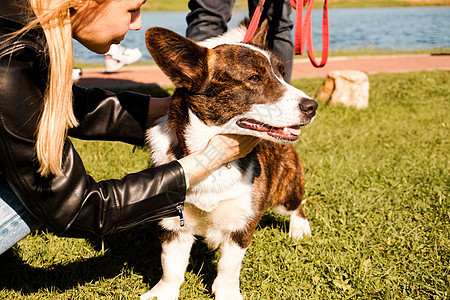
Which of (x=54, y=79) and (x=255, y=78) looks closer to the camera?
(x=54, y=79)

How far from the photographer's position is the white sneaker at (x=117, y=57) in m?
7.32

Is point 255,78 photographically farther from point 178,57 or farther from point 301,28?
point 301,28

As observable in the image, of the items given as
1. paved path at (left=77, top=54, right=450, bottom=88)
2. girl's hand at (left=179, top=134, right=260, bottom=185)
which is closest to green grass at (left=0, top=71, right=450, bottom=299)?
girl's hand at (left=179, top=134, right=260, bottom=185)

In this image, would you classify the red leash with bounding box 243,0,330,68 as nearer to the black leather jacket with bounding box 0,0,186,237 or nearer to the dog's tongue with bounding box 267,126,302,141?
the dog's tongue with bounding box 267,126,302,141

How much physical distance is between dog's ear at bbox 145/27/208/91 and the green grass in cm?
123

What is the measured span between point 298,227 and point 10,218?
1922mm

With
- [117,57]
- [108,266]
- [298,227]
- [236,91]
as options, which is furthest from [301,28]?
[117,57]

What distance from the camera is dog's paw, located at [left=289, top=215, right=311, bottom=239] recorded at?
9.98 ft

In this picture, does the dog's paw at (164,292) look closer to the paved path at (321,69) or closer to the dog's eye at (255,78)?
the dog's eye at (255,78)

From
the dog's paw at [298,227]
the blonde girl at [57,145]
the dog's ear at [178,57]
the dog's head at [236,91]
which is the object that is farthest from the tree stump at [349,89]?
the blonde girl at [57,145]

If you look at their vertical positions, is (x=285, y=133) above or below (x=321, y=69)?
above

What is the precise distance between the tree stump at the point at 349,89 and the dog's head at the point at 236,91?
13.0 ft

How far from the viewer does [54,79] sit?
165 centimetres

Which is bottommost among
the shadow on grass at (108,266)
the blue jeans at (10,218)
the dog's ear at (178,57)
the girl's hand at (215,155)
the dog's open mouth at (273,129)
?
the shadow on grass at (108,266)
